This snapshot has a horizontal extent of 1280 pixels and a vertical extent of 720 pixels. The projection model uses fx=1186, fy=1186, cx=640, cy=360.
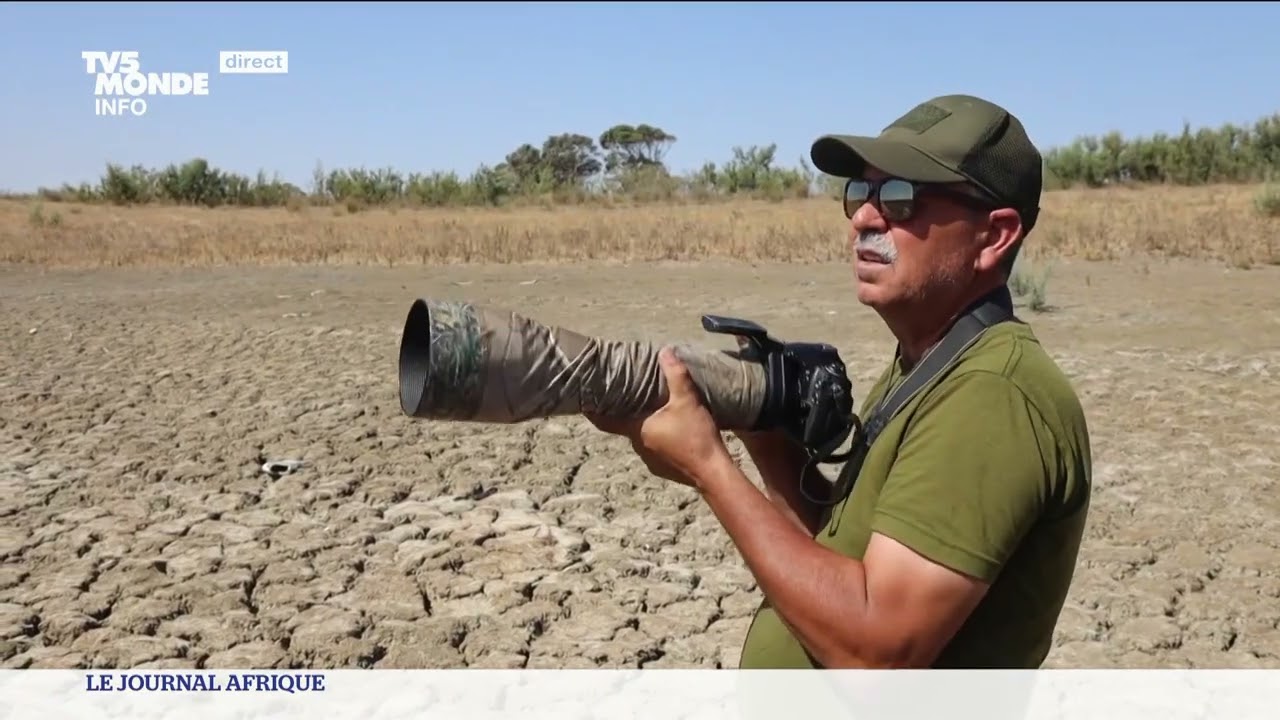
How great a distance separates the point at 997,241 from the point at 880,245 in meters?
0.16

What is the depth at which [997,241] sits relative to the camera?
5.58 feet

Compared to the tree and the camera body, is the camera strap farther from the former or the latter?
the tree

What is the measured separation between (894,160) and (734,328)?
33 centimetres

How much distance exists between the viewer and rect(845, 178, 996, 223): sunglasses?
1.67 m

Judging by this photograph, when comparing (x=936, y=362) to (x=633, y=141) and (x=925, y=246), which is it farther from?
(x=633, y=141)

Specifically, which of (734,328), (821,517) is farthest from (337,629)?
(734,328)

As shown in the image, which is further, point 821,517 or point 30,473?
point 30,473

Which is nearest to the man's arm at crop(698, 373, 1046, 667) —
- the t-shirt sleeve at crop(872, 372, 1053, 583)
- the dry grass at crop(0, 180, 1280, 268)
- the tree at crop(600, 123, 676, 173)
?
the t-shirt sleeve at crop(872, 372, 1053, 583)

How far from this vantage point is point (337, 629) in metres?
4.06

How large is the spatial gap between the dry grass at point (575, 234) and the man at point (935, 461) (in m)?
12.9

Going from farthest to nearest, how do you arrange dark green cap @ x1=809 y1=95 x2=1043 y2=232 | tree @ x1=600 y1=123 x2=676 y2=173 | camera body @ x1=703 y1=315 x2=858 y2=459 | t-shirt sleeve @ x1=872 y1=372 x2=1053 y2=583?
tree @ x1=600 y1=123 x2=676 y2=173, camera body @ x1=703 y1=315 x2=858 y2=459, dark green cap @ x1=809 y1=95 x2=1043 y2=232, t-shirt sleeve @ x1=872 y1=372 x2=1053 y2=583
